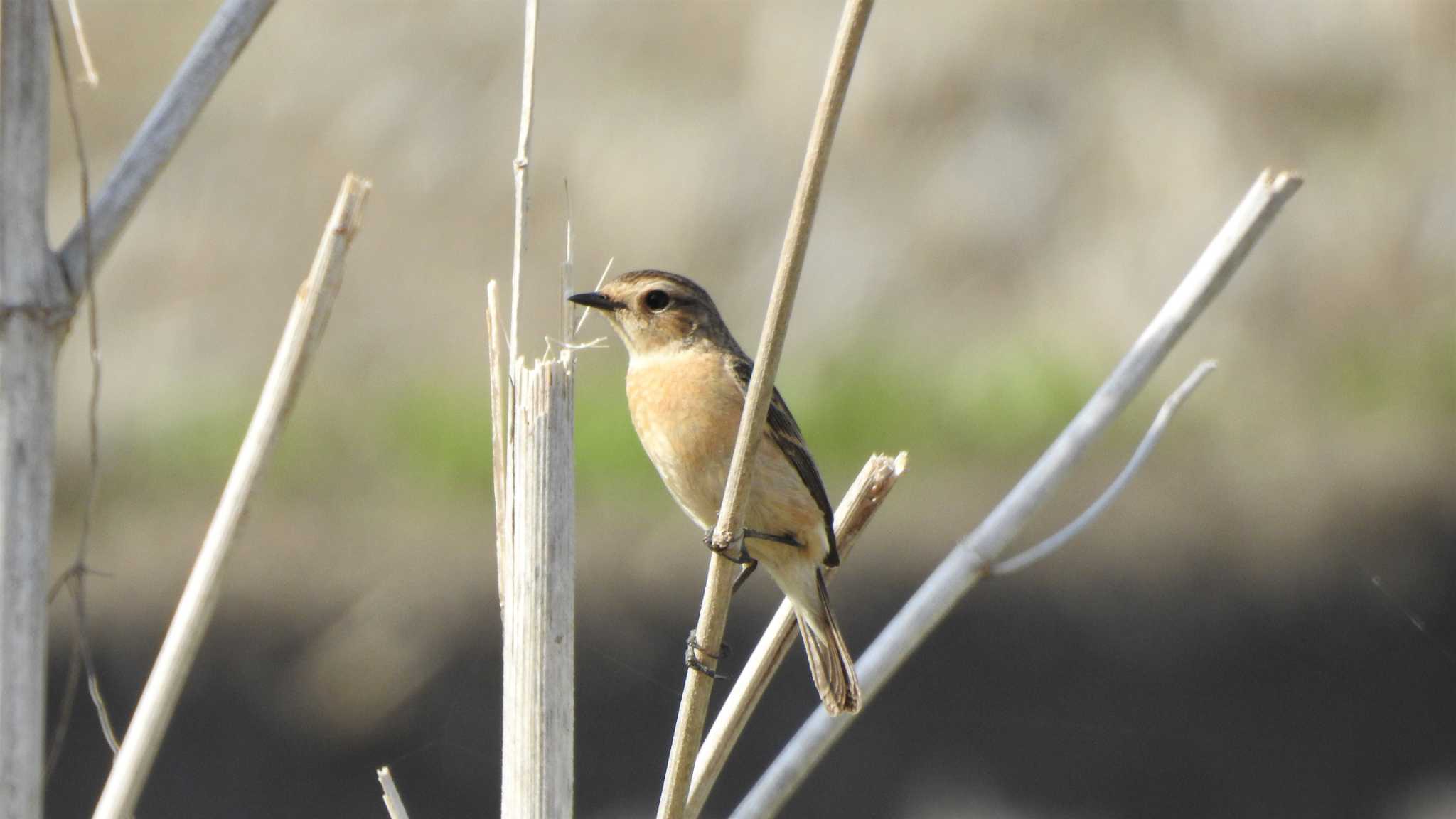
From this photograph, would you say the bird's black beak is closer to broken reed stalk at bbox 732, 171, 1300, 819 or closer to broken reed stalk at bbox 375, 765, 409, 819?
broken reed stalk at bbox 732, 171, 1300, 819

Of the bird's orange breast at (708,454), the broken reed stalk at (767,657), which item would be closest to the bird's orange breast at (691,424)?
the bird's orange breast at (708,454)

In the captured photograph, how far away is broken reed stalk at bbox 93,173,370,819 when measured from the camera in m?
2.18

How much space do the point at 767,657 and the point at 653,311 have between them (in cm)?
147

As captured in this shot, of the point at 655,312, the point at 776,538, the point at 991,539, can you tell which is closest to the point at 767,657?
the point at 991,539

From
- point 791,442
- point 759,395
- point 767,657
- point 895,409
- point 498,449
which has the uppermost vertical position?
point 759,395

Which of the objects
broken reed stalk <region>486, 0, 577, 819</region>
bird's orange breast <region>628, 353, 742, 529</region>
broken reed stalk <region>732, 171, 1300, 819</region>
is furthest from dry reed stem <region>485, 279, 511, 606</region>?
bird's orange breast <region>628, 353, 742, 529</region>

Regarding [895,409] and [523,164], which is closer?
[523,164]

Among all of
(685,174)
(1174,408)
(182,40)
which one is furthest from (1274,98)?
(182,40)

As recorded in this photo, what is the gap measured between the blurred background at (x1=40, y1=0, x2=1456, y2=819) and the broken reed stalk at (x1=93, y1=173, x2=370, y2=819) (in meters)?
4.18

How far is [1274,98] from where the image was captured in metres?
6.80

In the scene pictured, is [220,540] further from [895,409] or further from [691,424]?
[895,409]

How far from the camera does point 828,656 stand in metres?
3.35

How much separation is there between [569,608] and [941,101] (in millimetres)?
5403

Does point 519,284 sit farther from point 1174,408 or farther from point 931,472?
point 931,472
